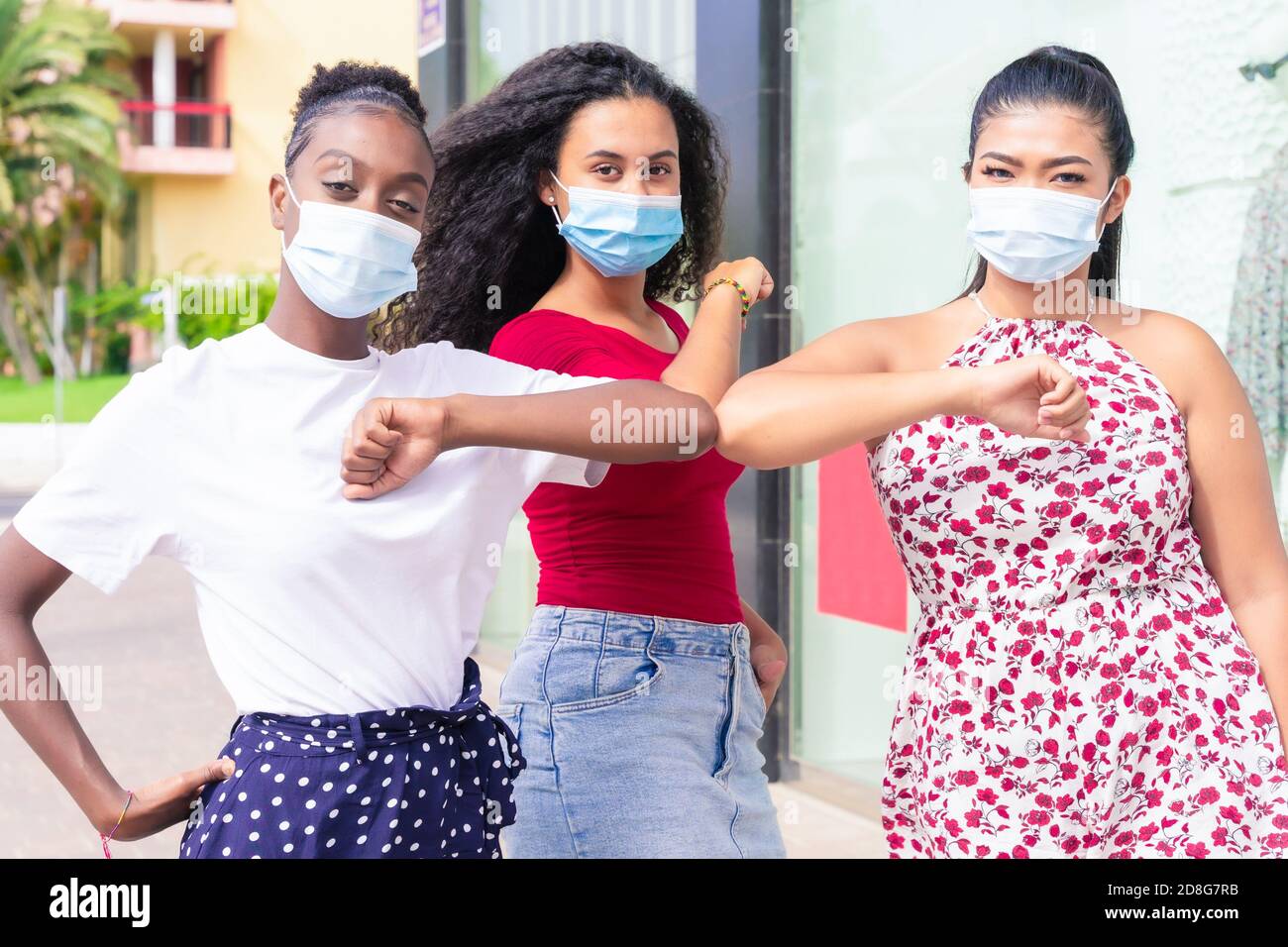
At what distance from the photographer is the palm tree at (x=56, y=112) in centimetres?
2884

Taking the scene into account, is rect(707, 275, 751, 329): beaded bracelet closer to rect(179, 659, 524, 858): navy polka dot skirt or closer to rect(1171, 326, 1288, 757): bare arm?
rect(1171, 326, 1288, 757): bare arm

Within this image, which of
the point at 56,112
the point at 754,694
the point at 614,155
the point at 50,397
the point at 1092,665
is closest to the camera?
the point at 1092,665

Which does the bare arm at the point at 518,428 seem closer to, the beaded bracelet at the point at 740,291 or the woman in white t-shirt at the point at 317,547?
the woman in white t-shirt at the point at 317,547

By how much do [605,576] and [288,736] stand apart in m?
0.54

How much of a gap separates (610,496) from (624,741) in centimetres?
32

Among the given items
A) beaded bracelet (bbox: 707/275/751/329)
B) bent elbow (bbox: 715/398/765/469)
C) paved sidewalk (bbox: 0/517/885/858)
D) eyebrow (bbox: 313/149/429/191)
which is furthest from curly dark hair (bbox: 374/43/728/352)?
paved sidewalk (bbox: 0/517/885/858)

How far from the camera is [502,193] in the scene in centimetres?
233

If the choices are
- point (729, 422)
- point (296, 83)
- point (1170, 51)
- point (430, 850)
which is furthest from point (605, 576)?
point (296, 83)

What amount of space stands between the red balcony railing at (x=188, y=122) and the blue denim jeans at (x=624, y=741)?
93.3 feet

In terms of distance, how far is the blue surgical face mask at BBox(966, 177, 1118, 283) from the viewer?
1901 millimetres

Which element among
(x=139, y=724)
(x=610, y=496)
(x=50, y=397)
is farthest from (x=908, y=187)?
(x=50, y=397)

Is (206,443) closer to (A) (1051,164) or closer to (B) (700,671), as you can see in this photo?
(B) (700,671)

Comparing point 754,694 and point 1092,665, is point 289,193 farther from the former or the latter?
point 1092,665

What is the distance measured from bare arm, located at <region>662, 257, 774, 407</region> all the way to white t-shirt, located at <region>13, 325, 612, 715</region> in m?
0.37
